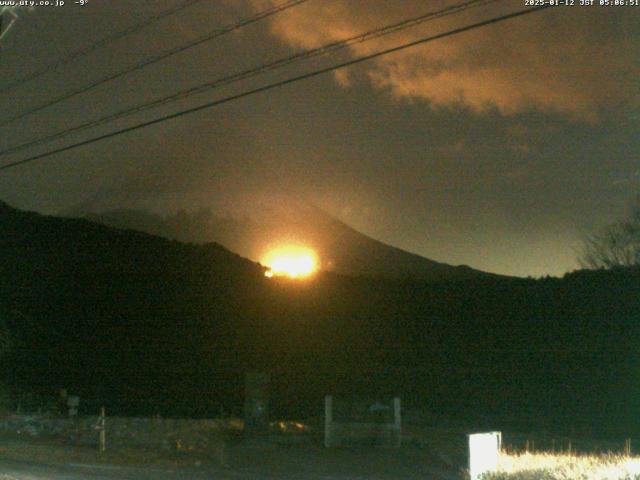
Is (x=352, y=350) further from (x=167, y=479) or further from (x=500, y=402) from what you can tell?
(x=167, y=479)

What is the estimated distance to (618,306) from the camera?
2597 cm

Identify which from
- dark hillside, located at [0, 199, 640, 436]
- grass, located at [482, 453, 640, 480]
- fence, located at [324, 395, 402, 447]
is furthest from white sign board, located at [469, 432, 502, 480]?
dark hillside, located at [0, 199, 640, 436]

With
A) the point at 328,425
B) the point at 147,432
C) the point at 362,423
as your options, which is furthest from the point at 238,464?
the point at 147,432

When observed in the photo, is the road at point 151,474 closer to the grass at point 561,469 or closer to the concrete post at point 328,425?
the grass at point 561,469

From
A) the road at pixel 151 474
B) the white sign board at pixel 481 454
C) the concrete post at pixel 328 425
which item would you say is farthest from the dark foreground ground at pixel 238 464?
the white sign board at pixel 481 454

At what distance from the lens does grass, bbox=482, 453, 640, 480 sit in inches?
444

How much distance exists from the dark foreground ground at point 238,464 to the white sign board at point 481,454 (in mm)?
1460

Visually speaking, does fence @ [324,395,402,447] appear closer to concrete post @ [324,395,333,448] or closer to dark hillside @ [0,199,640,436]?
concrete post @ [324,395,333,448]

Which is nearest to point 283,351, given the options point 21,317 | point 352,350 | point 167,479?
point 352,350

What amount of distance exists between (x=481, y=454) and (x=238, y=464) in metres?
6.18

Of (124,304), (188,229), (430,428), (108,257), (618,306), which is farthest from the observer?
(188,229)

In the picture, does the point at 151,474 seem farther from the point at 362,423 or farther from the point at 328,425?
the point at 362,423

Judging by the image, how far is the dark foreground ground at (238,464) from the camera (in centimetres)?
1509

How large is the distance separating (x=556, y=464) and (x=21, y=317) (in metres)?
29.0
